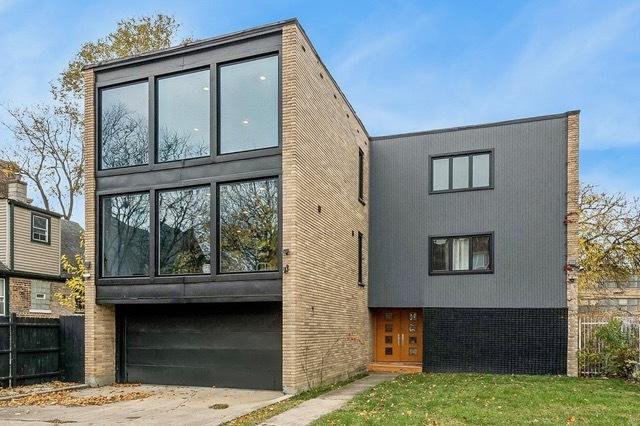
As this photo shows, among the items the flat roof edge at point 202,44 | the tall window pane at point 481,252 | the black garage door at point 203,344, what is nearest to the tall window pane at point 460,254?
the tall window pane at point 481,252

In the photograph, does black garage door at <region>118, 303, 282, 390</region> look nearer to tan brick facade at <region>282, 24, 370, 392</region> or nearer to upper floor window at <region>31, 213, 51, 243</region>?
tan brick facade at <region>282, 24, 370, 392</region>

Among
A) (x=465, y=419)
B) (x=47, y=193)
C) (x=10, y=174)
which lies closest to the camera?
(x=465, y=419)

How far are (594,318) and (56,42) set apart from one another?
22.6 m

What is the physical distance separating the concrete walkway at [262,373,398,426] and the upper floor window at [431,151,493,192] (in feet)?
20.4

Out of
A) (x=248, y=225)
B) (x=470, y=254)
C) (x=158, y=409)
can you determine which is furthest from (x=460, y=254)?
(x=158, y=409)

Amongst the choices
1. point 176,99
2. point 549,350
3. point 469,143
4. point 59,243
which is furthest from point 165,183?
point 59,243

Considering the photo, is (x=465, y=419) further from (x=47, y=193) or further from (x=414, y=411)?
(x=47, y=193)

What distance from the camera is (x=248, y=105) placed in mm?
11500

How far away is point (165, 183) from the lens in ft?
39.1

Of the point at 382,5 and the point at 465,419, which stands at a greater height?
the point at 382,5

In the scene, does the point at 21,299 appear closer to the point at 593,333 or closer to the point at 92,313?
the point at 92,313

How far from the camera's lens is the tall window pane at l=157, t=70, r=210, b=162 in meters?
11.8

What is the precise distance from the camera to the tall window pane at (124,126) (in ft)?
40.7

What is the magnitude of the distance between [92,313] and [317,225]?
222 inches
